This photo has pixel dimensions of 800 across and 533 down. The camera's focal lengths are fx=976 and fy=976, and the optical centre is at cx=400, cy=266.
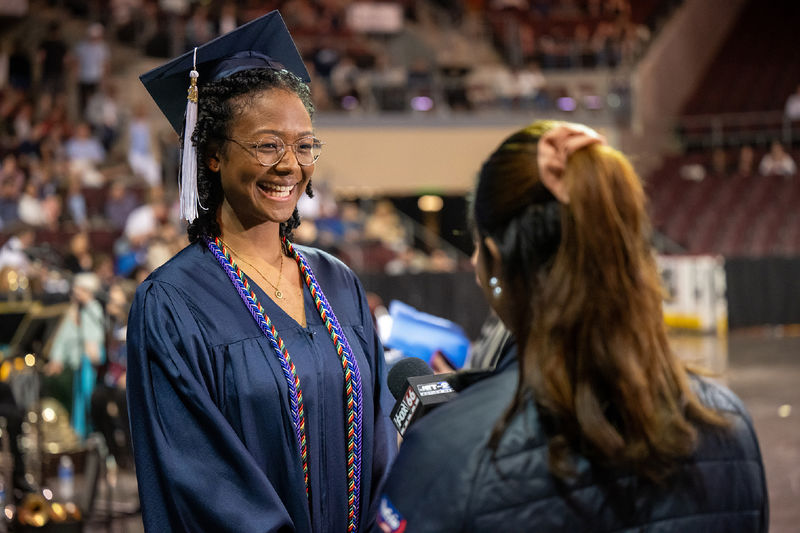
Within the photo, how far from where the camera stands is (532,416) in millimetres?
1172

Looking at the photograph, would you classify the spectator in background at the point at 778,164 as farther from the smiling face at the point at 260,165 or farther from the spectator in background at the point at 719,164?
the smiling face at the point at 260,165

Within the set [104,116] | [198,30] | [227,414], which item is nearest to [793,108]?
[198,30]

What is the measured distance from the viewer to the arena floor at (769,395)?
18.1ft

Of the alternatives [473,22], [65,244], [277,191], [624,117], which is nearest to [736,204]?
[624,117]

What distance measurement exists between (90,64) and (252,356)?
42.3 feet

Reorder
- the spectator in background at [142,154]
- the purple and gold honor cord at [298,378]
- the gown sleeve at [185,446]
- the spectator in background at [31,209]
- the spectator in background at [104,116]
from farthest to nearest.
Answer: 1. the spectator in background at [104,116]
2. the spectator in background at [142,154]
3. the spectator in background at [31,209]
4. the purple and gold honor cord at [298,378]
5. the gown sleeve at [185,446]

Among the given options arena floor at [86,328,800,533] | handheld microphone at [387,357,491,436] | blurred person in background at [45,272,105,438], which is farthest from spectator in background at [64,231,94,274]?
handheld microphone at [387,357,491,436]

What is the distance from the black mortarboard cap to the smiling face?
0.28 ft

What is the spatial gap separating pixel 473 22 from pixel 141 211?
9739 mm

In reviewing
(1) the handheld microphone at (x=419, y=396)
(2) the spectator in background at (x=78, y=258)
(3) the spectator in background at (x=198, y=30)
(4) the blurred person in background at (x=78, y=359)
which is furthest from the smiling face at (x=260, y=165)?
(3) the spectator in background at (x=198, y=30)

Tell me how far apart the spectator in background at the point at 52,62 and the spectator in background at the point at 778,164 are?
11.1 metres

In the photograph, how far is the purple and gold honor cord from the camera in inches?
73.5

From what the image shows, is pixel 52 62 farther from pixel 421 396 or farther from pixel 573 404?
pixel 573 404

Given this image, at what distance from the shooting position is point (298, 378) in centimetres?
188
